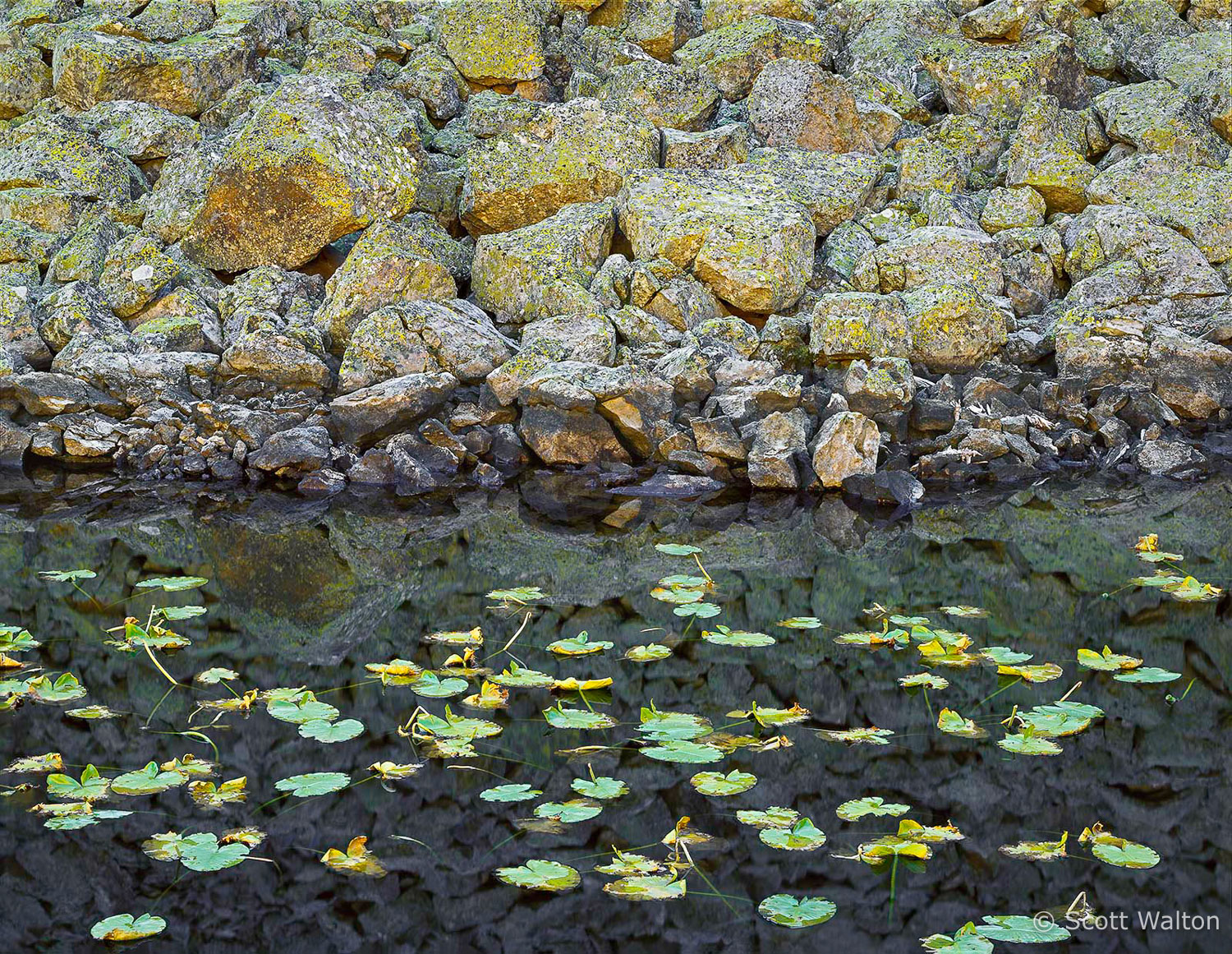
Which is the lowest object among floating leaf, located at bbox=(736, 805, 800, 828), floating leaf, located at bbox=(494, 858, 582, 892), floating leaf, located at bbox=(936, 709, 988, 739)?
floating leaf, located at bbox=(936, 709, 988, 739)

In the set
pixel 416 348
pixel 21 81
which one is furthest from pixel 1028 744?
pixel 21 81

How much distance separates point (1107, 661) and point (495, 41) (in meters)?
12.9

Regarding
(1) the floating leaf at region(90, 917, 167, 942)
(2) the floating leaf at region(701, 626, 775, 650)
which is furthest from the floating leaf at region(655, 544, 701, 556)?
(1) the floating leaf at region(90, 917, 167, 942)

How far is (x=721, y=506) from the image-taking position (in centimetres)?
941

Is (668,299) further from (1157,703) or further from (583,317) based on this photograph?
(1157,703)

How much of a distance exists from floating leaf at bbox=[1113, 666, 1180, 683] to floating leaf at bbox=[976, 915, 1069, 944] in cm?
214

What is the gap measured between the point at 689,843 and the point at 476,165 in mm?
10720

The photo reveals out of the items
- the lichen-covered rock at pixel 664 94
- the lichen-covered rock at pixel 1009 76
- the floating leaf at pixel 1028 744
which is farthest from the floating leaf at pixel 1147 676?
the lichen-covered rock at pixel 1009 76

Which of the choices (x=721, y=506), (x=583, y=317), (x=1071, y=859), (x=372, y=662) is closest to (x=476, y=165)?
(x=583, y=317)

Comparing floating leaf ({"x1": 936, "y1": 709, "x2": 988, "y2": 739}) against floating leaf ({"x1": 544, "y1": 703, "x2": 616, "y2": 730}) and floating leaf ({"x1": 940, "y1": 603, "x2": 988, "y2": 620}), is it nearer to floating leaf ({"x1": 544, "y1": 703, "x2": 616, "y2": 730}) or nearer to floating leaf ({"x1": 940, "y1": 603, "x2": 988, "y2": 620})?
floating leaf ({"x1": 544, "y1": 703, "x2": 616, "y2": 730})

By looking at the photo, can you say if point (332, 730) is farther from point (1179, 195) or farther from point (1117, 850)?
point (1179, 195)

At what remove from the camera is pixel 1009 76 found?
592 inches

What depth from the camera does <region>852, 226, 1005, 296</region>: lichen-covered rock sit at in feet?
40.1

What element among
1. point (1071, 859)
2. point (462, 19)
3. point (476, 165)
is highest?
point (462, 19)
